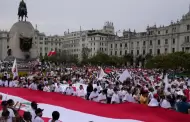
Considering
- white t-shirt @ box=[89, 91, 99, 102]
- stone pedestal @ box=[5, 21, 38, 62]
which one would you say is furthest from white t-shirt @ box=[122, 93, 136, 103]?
stone pedestal @ box=[5, 21, 38, 62]

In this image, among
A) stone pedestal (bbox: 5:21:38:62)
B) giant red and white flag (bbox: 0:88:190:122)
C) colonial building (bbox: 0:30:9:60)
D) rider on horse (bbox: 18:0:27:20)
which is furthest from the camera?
colonial building (bbox: 0:30:9:60)

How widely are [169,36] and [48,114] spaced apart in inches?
3277

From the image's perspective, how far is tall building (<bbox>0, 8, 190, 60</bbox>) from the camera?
288 ft

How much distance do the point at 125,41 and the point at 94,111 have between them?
96.5m

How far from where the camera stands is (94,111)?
500 inches

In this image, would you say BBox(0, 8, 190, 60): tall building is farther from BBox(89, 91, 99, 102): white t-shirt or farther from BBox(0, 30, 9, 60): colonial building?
BBox(89, 91, 99, 102): white t-shirt

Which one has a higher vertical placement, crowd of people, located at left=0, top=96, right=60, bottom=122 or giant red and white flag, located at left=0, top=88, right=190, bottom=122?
crowd of people, located at left=0, top=96, right=60, bottom=122

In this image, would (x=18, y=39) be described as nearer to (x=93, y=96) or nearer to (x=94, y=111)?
(x=93, y=96)

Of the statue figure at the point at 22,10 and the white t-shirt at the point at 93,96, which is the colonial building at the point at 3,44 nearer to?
the statue figure at the point at 22,10

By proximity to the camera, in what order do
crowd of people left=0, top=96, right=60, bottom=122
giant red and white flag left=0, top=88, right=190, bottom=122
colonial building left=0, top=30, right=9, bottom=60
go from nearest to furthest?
crowd of people left=0, top=96, right=60, bottom=122 → giant red and white flag left=0, top=88, right=190, bottom=122 → colonial building left=0, top=30, right=9, bottom=60

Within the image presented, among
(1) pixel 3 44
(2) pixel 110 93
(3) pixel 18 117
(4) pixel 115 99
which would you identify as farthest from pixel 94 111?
(1) pixel 3 44

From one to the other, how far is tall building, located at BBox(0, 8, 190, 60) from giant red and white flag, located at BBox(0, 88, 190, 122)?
154 ft

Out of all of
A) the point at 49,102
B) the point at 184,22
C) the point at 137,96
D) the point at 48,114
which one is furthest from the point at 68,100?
the point at 184,22

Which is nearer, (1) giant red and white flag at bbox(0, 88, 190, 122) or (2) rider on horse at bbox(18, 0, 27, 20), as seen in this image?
(1) giant red and white flag at bbox(0, 88, 190, 122)
